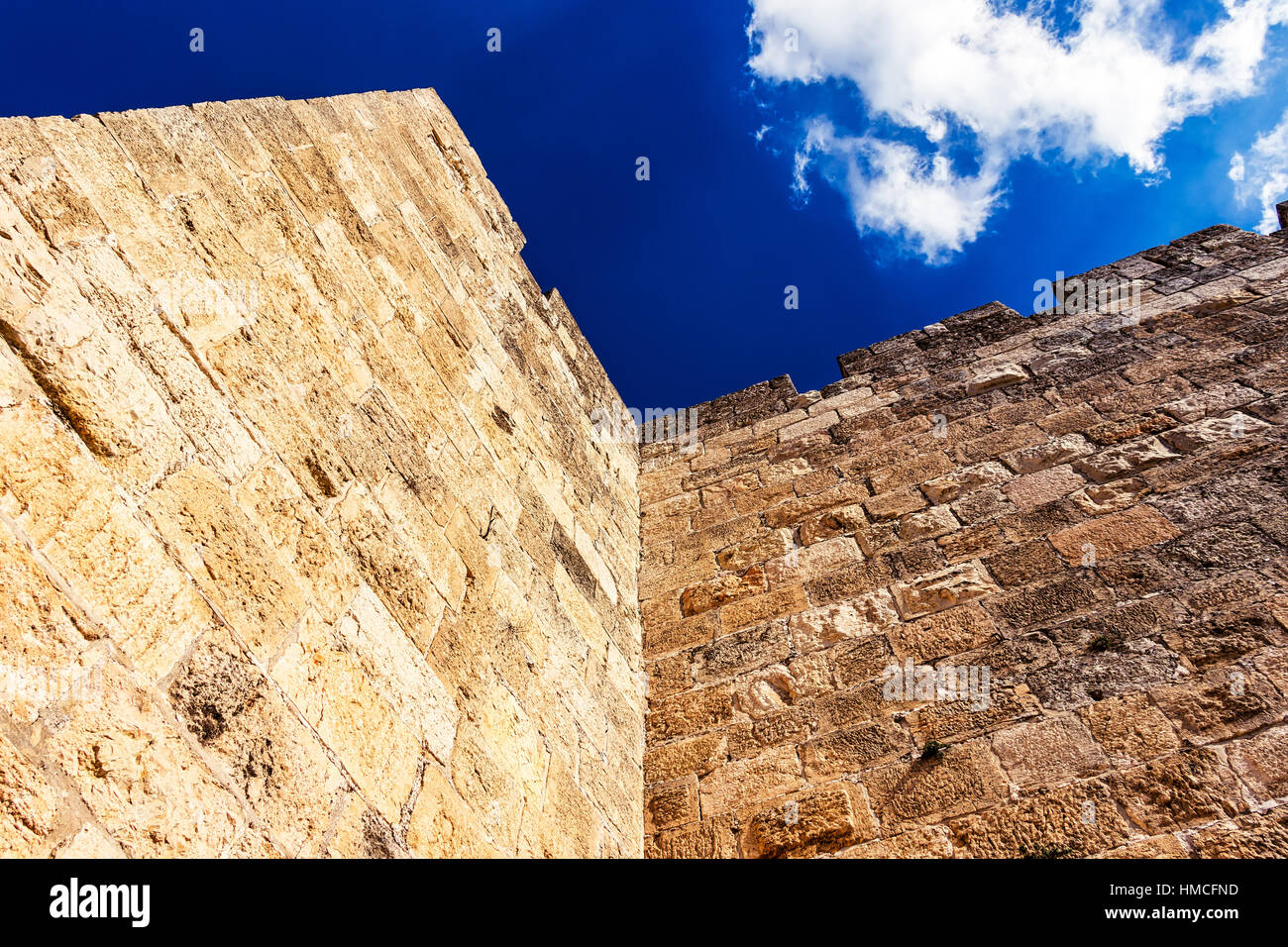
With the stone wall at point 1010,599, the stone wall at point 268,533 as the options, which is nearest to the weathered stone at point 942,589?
the stone wall at point 1010,599

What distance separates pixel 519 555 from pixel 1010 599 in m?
2.20

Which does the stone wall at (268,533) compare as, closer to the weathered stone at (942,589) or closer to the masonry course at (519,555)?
the masonry course at (519,555)

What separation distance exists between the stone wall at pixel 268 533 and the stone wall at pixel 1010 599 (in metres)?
0.66

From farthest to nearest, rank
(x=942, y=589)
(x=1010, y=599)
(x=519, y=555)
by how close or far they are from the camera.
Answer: (x=942, y=589) → (x=1010, y=599) → (x=519, y=555)

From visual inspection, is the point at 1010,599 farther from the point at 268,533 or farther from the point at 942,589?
the point at 268,533

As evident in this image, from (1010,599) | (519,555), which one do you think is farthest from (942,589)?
(519,555)

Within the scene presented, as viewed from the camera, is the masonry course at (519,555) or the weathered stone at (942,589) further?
the weathered stone at (942,589)

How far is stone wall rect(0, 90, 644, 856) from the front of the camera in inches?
52.2

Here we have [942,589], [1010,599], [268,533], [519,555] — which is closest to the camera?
[268,533]

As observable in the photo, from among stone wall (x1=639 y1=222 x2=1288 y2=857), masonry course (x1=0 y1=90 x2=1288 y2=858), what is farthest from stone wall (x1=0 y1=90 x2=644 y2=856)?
stone wall (x1=639 y1=222 x2=1288 y2=857)

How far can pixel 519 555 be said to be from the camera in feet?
10.2

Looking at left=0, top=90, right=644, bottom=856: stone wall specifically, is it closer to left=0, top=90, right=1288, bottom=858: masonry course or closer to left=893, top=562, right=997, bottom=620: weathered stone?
left=0, top=90, right=1288, bottom=858: masonry course

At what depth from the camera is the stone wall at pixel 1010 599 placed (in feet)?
8.16

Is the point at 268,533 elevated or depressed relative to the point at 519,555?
depressed
